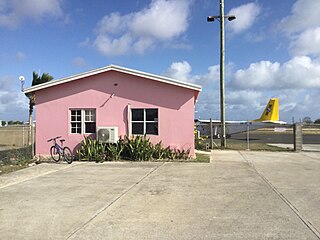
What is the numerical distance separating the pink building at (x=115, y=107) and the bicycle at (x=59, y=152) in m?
0.61

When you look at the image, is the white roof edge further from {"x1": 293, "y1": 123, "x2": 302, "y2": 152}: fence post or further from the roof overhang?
{"x1": 293, "y1": 123, "x2": 302, "y2": 152}: fence post

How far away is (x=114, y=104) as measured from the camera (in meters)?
15.1

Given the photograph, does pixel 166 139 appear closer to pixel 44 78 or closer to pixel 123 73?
pixel 123 73

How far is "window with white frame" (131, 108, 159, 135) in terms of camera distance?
15.1 meters

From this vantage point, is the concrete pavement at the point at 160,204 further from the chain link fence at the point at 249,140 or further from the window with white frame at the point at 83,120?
the chain link fence at the point at 249,140

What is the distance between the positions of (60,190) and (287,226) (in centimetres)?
526

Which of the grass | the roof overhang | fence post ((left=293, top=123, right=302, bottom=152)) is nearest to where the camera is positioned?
the grass

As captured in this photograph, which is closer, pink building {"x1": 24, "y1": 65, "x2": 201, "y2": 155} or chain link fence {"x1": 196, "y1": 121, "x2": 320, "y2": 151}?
pink building {"x1": 24, "y1": 65, "x2": 201, "y2": 155}

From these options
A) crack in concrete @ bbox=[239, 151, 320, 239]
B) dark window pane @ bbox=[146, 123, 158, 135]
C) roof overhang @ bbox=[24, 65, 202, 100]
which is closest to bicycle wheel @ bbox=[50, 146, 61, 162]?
roof overhang @ bbox=[24, 65, 202, 100]

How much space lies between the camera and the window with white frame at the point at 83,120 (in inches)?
604

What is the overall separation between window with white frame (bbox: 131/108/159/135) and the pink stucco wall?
9.4 inches

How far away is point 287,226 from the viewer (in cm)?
544

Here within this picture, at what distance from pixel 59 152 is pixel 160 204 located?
836 centimetres

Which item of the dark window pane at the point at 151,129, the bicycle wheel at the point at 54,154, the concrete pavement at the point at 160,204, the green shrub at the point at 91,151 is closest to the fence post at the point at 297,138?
the concrete pavement at the point at 160,204
